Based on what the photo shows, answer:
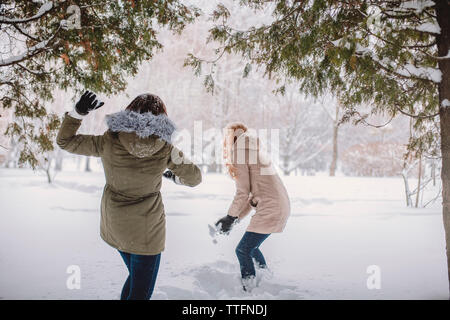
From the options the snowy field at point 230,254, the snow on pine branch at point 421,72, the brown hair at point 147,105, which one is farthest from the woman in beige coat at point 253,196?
the snow on pine branch at point 421,72

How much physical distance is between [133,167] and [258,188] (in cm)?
130

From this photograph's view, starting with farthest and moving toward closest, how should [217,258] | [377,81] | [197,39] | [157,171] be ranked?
[197,39] < [217,258] < [377,81] < [157,171]

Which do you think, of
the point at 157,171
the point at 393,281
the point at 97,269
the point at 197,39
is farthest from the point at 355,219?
the point at 197,39

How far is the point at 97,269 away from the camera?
3.60m

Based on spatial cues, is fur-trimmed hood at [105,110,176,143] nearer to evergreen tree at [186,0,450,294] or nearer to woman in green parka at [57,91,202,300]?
woman in green parka at [57,91,202,300]

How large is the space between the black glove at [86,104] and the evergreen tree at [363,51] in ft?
5.08

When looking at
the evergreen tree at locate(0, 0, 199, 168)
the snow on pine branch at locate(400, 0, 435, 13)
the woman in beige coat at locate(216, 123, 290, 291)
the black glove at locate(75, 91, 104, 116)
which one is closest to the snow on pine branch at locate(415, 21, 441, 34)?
the snow on pine branch at locate(400, 0, 435, 13)

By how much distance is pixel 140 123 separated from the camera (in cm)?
201

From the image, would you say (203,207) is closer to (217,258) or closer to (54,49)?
(217,258)

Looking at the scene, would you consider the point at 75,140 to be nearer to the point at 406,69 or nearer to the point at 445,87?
the point at 406,69

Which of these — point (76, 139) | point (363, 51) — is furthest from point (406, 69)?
point (76, 139)

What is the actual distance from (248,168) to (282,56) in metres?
1.19

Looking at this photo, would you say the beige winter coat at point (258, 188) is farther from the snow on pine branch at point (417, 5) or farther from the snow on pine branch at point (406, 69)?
the snow on pine branch at point (417, 5)

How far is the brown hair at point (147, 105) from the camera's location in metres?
2.11
